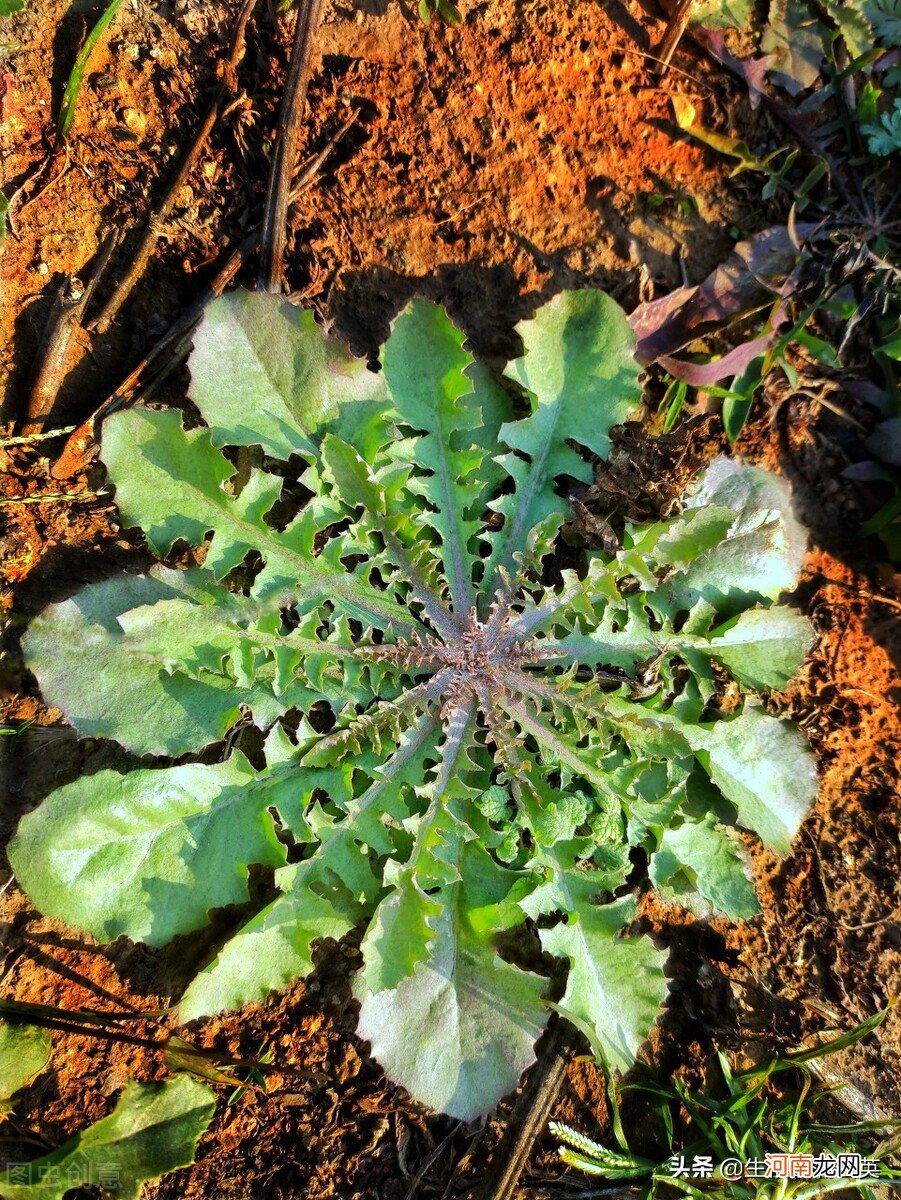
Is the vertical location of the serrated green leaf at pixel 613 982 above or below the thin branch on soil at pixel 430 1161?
above

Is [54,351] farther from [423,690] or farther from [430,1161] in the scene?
[430,1161]

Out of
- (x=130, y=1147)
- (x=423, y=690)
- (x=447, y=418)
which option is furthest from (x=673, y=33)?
(x=130, y=1147)

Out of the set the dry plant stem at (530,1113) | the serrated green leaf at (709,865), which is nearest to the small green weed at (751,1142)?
the dry plant stem at (530,1113)

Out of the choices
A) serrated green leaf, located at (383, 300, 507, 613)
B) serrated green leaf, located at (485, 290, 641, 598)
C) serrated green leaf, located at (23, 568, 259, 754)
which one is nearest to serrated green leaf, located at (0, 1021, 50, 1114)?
serrated green leaf, located at (23, 568, 259, 754)

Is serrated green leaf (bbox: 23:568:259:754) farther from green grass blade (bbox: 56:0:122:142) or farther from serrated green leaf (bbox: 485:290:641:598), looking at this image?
green grass blade (bbox: 56:0:122:142)

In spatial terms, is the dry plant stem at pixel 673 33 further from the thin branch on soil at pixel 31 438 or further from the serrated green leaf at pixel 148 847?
the serrated green leaf at pixel 148 847

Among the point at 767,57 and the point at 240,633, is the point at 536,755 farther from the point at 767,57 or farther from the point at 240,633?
the point at 767,57

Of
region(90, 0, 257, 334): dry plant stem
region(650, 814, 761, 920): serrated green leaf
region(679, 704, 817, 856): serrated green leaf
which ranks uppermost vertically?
region(90, 0, 257, 334): dry plant stem
